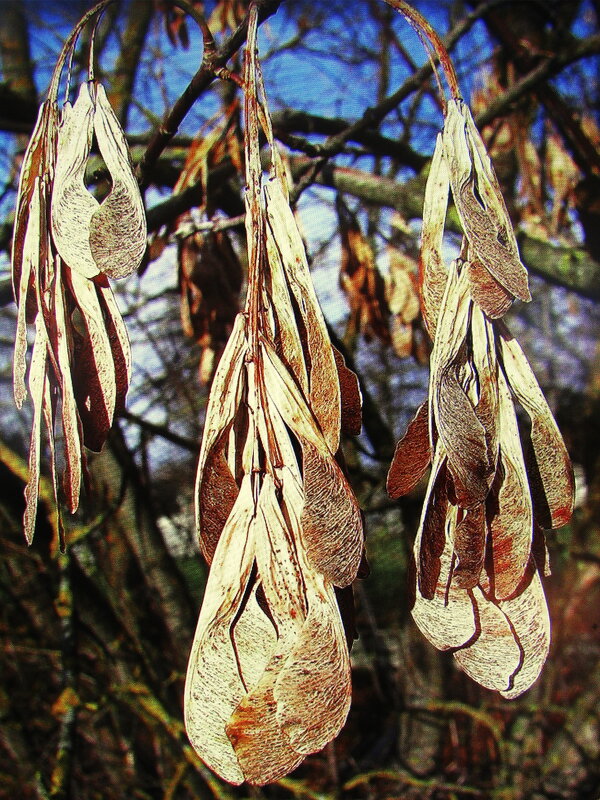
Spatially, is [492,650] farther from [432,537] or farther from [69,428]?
[69,428]

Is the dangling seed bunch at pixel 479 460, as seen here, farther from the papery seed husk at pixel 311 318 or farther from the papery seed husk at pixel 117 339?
the papery seed husk at pixel 117 339

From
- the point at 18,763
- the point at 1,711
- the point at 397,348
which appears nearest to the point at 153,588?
the point at 1,711

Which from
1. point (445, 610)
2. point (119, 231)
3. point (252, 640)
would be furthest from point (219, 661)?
point (119, 231)

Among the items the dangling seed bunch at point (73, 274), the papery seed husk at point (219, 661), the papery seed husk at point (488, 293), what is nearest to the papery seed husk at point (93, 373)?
the dangling seed bunch at point (73, 274)

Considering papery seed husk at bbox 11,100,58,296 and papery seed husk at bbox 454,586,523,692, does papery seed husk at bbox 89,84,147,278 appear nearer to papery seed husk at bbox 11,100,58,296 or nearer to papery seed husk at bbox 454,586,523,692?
papery seed husk at bbox 11,100,58,296

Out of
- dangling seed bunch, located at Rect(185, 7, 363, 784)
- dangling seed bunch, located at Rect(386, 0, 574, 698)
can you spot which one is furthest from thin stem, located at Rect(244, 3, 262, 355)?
dangling seed bunch, located at Rect(386, 0, 574, 698)

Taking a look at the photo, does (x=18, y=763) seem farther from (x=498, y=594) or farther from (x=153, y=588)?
(x=498, y=594)
